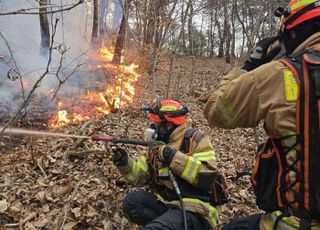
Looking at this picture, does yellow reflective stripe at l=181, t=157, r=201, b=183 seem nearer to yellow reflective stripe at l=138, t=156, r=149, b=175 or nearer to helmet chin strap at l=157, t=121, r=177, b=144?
helmet chin strap at l=157, t=121, r=177, b=144

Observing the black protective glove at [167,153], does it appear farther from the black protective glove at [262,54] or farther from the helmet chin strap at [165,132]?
the black protective glove at [262,54]

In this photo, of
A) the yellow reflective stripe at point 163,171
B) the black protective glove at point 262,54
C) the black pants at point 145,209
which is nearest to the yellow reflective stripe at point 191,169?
the yellow reflective stripe at point 163,171

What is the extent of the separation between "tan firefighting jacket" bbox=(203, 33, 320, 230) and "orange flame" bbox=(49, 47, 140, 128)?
21.9ft

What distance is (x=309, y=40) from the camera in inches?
90.0

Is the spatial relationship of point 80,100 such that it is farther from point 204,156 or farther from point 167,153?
point 204,156

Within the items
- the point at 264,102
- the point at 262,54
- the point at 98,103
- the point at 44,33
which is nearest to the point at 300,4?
the point at 262,54

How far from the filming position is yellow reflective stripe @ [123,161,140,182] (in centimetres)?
459

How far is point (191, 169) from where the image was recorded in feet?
13.1

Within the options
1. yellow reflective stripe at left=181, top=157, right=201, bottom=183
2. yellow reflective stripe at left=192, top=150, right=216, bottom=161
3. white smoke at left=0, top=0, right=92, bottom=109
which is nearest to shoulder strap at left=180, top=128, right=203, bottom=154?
yellow reflective stripe at left=192, top=150, right=216, bottom=161

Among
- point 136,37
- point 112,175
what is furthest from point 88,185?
point 136,37

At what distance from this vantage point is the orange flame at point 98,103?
10.2m

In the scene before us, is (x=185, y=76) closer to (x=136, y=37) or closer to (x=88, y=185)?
(x=136, y=37)

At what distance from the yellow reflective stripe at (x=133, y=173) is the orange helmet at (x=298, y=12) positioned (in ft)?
9.12

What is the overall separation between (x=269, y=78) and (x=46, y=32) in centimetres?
1640
